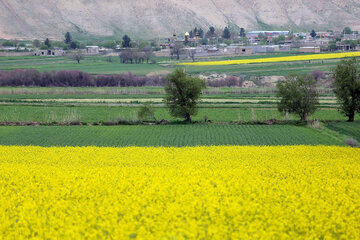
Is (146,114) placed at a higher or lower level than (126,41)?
lower

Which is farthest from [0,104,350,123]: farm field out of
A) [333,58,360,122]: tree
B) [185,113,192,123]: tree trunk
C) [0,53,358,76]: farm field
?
[0,53,358,76]: farm field

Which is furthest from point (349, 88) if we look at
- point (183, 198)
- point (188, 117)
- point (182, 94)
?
point (183, 198)

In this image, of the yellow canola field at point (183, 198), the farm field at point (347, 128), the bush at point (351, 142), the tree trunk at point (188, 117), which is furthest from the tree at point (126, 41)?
the yellow canola field at point (183, 198)

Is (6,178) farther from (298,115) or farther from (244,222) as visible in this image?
(298,115)

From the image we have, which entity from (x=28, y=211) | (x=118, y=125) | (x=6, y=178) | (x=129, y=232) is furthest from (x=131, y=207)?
(x=118, y=125)

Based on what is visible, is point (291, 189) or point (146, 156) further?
point (146, 156)

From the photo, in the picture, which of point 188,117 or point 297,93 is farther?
point 188,117

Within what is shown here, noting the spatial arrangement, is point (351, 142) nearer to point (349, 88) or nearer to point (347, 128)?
point (347, 128)

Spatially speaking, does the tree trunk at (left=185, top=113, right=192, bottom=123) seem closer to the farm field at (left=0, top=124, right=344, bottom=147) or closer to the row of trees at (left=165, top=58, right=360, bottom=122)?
the row of trees at (left=165, top=58, right=360, bottom=122)
